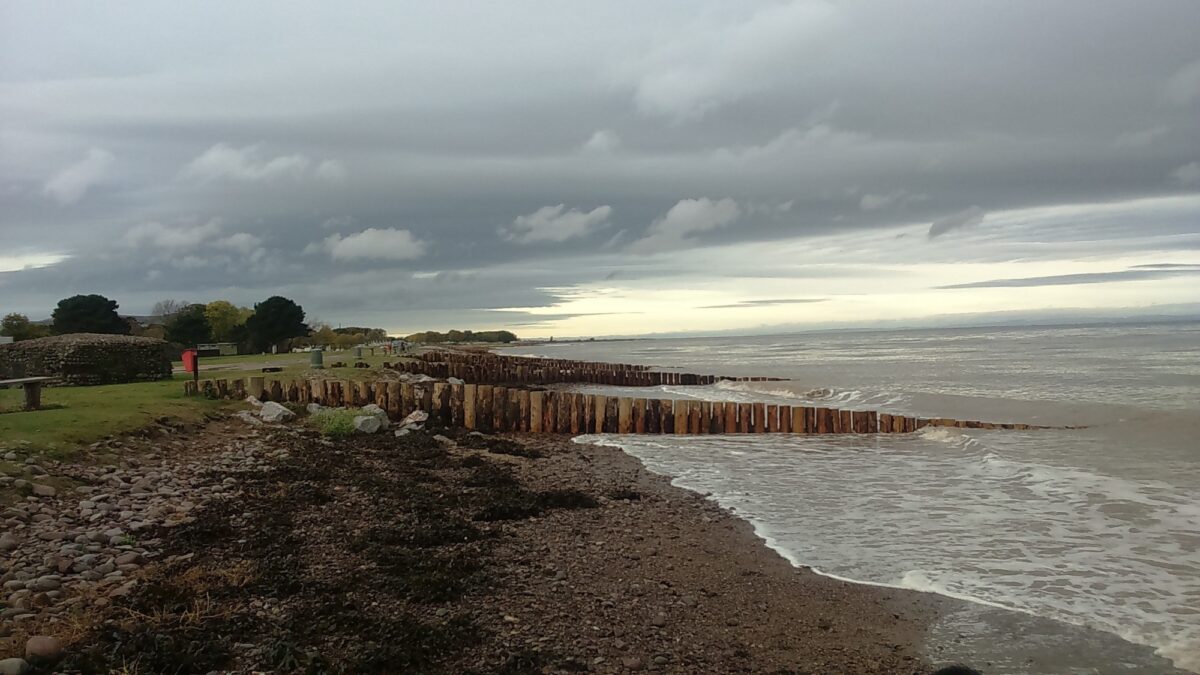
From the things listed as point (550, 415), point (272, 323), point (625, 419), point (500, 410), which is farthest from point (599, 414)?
point (272, 323)

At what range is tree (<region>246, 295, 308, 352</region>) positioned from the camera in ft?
227

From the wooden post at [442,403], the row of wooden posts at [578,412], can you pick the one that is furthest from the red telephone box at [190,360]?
the wooden post at [442,403]

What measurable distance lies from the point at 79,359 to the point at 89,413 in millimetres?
9300

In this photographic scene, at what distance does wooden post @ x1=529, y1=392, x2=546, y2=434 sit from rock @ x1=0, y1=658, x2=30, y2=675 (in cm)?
1627

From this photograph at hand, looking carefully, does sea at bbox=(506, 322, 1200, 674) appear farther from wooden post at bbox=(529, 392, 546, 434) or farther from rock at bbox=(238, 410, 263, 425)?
rock at bbox=(238, 410, 263, 425)

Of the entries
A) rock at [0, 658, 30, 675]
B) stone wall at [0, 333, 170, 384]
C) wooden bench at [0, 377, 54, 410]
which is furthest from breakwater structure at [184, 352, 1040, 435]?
rock at [0, 658, 30, 675]

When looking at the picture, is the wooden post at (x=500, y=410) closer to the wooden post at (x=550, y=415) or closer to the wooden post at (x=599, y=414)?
the wooden post at (x=550, y=415)

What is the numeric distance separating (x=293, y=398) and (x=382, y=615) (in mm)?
15096

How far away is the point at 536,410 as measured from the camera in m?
20.8

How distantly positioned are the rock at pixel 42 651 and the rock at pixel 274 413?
496 inches

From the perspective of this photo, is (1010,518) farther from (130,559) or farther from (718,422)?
(718,422)

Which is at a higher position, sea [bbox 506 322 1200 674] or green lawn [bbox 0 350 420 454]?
green lawn [bbox 0 350 420 454]

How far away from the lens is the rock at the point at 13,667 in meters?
4.33

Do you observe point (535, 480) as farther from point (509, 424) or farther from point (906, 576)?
point (509, 424)
